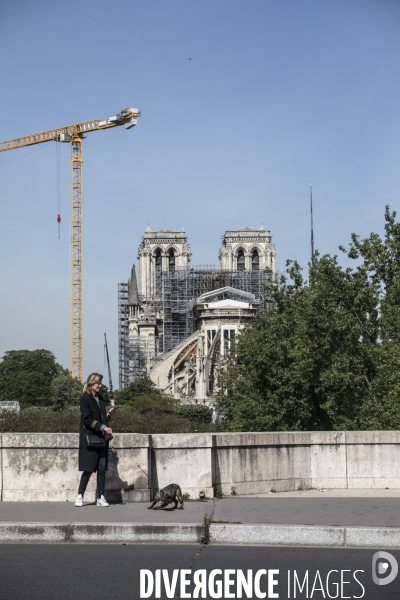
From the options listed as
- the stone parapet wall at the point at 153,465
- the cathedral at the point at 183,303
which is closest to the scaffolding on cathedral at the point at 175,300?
the cathedral at the point at 183,303

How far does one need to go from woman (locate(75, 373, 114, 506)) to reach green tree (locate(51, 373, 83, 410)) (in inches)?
3346

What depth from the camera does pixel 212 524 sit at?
10242 mm

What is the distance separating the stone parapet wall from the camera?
12.5 metres

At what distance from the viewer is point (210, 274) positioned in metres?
166

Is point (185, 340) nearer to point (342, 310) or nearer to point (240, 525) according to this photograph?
point (342, 310)

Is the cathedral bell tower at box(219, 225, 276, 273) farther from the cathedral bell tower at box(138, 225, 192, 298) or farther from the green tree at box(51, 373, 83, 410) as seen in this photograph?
the green tree at box(51, 373, 83, 410)

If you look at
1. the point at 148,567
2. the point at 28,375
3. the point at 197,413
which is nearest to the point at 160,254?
the point at 28,375

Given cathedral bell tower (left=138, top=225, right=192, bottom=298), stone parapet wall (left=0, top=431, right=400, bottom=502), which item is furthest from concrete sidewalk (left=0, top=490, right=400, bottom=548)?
cathedral bell tower (left=138, top=225, right=192, bottom=298)

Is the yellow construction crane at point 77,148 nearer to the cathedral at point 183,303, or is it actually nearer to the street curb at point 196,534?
the cathedral at point 183,303

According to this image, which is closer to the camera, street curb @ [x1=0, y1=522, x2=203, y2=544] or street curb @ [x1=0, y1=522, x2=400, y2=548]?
street curb @ [x1=0, y1=522, x2=400, y2=548]

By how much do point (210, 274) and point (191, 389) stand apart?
25.3 meters

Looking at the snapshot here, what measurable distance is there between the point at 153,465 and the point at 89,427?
5.00ft

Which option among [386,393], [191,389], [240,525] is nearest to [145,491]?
[240,525]

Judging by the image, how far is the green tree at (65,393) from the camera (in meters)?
99.4
